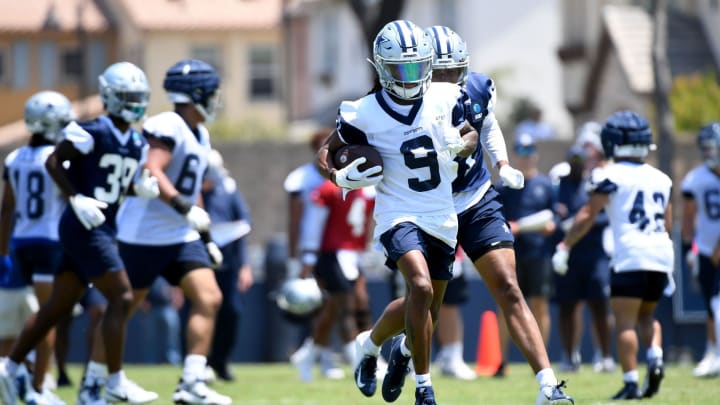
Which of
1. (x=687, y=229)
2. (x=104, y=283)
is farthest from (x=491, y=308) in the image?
(x=104, y=283)

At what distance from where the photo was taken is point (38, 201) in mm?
11258

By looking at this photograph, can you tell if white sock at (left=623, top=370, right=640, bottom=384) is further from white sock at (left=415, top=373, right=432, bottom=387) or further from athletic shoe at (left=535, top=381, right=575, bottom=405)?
white sock at (left=415, top=373, right=432, bottom=387)

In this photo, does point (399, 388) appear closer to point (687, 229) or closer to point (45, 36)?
point (687, 229)

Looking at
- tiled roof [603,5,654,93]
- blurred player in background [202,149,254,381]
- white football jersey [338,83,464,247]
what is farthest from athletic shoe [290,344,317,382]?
tiled roof [603,5,654,93]

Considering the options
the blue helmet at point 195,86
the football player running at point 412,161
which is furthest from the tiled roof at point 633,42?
the football player running at point 412,161

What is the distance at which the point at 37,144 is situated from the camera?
1126cm

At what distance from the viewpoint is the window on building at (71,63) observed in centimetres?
5981

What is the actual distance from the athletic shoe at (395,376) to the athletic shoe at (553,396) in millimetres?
961

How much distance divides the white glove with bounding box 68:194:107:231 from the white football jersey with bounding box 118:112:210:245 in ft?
2.26

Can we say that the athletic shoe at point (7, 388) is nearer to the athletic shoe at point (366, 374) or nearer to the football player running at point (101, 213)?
the football player running at point (101, 213)

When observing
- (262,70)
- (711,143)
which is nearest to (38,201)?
(711,143)

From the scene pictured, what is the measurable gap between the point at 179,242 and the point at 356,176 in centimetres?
216

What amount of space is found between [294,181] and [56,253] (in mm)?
3224

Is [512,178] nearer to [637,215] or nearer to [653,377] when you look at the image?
[637,215]
